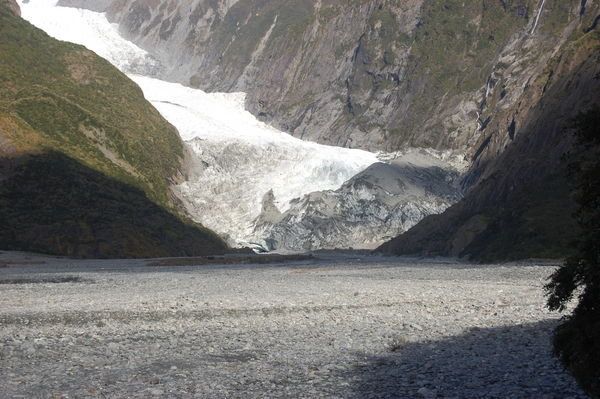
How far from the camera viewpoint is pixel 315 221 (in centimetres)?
11712

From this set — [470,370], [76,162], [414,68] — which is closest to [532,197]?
[470,370]

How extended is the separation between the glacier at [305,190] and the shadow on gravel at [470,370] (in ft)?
284

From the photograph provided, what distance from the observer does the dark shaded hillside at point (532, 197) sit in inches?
1858

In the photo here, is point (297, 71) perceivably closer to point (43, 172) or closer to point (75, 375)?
point (43, 172)

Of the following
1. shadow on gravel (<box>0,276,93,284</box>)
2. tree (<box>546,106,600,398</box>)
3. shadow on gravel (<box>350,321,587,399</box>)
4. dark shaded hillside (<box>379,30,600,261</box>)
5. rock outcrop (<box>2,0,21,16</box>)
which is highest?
rock outcrop (<box>2,0,21,16</box>)

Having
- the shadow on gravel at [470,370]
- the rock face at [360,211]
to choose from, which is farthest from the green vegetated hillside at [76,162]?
the shadow on gravel at [470,370]

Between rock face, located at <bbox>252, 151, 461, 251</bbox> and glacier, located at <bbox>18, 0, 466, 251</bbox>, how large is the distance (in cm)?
17

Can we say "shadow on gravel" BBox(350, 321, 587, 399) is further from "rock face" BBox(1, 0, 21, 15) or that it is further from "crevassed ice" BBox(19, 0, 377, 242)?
"rock face" BBox(1, 0, 21, 15)

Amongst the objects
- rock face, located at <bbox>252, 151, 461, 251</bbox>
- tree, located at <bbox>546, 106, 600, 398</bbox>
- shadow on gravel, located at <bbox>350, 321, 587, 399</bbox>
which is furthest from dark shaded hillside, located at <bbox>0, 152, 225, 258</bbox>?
tree, located at <bbox>546, 106, 600, 398</bbox>

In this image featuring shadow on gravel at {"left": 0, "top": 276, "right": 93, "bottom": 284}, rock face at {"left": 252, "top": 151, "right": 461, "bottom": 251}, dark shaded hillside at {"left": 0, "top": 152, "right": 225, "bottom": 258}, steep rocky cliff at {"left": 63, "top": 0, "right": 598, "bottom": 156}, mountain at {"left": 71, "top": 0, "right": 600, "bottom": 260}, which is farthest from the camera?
steep rocky cliff at {"left": 63, "top": 0, "right": 598, "bottom": 156}

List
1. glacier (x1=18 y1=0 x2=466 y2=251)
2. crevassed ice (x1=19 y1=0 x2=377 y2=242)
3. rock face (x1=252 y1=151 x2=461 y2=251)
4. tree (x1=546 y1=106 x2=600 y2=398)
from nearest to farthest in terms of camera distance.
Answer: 1. tree (x1=546 y1=106 x2=600 y2=398)
2. rock face (x1=252 y1=151 x2=461 y2=251)
3. glacier (x1=18 y1=0 x2=466 y2=251)
4. crevassed ice (x1=19 y1=0 x2=377 y2=242)

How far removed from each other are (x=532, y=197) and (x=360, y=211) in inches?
2596

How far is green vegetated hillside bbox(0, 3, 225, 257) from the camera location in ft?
213

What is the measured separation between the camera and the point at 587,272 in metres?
9.45
